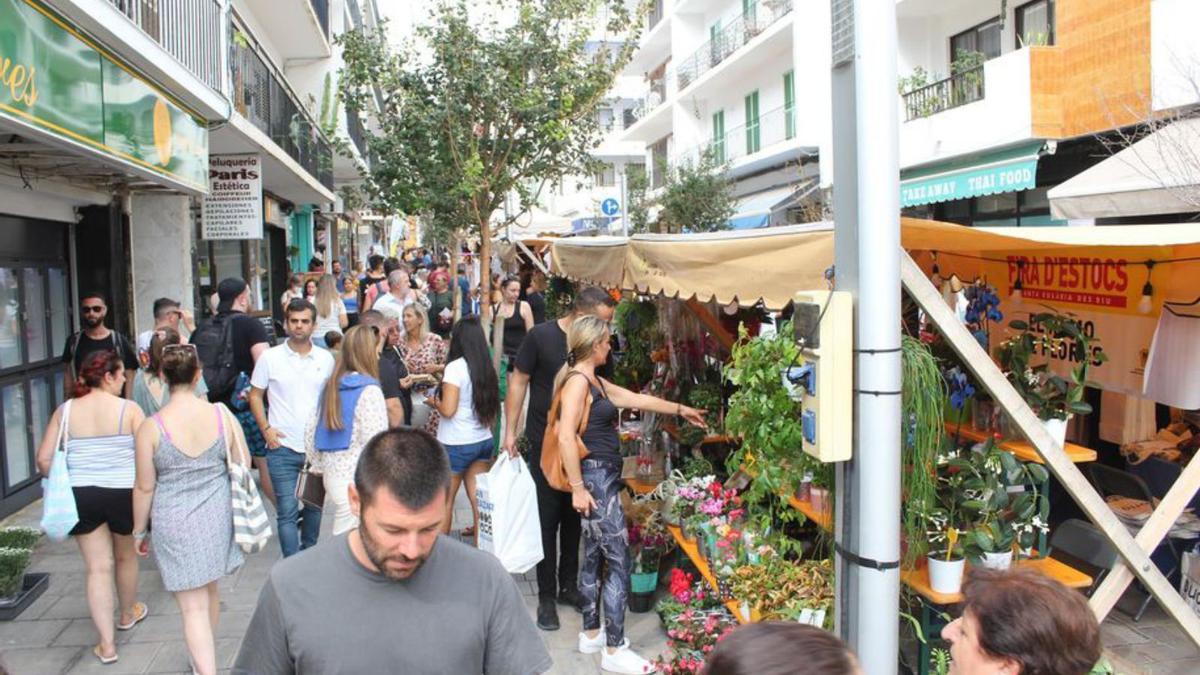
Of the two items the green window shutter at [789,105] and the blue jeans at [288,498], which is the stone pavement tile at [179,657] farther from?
the green window shutter at [789,105]

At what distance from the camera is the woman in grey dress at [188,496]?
4.19 metres

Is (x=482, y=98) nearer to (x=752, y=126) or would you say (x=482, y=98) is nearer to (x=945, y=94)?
(x=945, y=94)

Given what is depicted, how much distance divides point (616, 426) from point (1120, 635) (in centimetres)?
318

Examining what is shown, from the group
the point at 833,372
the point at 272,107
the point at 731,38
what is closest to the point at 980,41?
the point at 272,107

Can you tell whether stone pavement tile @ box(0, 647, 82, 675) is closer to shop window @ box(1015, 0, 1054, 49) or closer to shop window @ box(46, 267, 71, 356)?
shop window @ box(46, 267, 71, 356)

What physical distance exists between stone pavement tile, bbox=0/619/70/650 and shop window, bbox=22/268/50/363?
126 inches

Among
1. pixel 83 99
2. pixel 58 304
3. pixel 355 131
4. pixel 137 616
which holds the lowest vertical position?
pixel 137 616

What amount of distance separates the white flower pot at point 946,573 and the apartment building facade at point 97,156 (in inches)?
186

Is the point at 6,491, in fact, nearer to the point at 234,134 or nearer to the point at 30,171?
the point at 30,171

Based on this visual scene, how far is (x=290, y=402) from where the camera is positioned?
5539mm

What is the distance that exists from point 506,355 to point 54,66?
5464 millimetres

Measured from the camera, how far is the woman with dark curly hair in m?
2.03

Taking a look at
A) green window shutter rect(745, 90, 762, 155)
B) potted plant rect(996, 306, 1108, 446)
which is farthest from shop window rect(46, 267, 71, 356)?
green window shutter rect(745, 90, 762, 155)

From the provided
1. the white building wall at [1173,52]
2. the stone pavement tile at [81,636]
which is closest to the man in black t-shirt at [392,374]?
the stone pavement tile at [81,636]
